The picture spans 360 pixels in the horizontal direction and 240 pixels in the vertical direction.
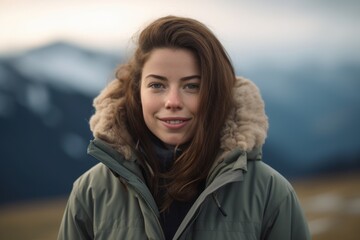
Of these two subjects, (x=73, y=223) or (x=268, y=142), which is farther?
(x=268, y=142)

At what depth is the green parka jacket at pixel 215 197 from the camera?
1.53m

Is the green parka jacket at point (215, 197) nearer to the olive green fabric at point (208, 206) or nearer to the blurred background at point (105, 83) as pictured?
the olive green fabric at point (208, 206)

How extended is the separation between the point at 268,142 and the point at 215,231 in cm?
218

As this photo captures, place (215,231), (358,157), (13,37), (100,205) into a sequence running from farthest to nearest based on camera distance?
(13,37), (358,157), (100,205), (215,231)

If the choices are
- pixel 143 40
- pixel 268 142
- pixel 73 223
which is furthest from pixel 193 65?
pixel 268 142

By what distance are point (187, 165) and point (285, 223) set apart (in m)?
0.33

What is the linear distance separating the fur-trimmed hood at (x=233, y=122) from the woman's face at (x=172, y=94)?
11 centimetres

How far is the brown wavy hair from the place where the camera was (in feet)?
5.24

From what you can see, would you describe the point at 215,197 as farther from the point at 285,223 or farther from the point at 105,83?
the point at 105,83

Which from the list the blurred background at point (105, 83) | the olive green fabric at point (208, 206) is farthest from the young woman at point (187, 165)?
the blurred background at point (105, 83)

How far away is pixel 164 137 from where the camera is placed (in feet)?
5.38

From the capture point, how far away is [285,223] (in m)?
1.57

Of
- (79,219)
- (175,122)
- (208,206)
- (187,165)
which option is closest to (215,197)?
(208,206)

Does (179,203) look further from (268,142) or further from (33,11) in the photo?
(33,11)
